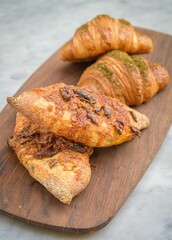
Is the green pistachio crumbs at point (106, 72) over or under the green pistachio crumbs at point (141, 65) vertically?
over

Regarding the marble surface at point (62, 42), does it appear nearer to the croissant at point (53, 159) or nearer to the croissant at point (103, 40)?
the croissant at point (53, 159)

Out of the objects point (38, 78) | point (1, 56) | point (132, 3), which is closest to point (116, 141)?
point (38, 78)

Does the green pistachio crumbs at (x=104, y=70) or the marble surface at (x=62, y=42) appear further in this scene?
the green pistachio crumbs at (x=104, y=70)

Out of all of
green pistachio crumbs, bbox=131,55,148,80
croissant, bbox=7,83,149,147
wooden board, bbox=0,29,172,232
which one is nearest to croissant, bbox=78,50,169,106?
green pistachio crumbs, bbox=131,55,148,80

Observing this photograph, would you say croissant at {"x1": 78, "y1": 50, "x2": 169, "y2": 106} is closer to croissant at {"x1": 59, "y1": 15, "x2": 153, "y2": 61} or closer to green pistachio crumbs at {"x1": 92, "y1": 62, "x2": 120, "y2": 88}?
green pistachio crumbs at {"x1": 92, "y1": 62, "x2": 120, "y2": 88}

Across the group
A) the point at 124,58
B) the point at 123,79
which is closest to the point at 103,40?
the point at 124,58

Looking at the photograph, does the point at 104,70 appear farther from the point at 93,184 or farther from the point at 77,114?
the point at 93,184

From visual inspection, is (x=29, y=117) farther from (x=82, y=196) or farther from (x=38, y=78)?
(x=38, y=78)

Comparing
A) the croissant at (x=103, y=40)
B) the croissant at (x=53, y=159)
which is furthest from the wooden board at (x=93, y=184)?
the croissant at (x=103, y=40)
